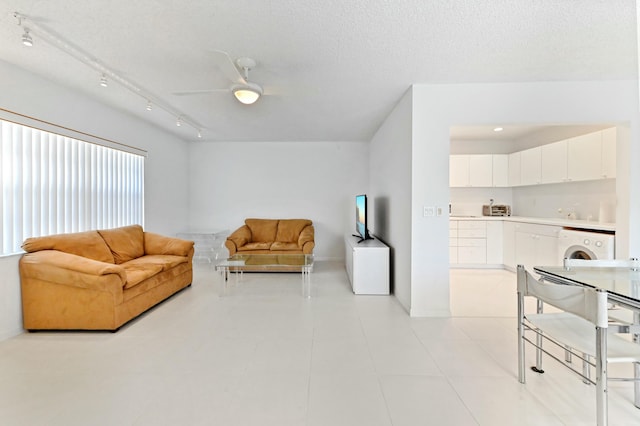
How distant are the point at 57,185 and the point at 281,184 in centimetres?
374

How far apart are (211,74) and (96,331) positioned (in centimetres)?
282

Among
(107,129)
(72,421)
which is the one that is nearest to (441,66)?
(72,421)

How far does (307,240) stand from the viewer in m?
5.28

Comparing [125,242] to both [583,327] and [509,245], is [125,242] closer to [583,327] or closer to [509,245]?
[583,327]

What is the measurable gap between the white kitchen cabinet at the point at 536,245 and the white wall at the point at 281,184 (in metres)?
2.98

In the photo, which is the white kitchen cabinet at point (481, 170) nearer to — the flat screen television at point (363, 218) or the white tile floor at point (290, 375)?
the flat screen television at point (363, 218)

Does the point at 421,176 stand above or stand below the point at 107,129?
below

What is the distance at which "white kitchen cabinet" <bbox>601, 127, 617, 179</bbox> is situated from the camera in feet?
12.2

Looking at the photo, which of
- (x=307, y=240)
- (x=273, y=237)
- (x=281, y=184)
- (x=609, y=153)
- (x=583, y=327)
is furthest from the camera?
(x=281, y=184)

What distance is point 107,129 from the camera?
3896 mm

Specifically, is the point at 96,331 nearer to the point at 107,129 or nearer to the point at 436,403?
the point at 107,129

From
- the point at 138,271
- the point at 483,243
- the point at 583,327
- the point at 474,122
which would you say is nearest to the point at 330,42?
the point at 474,122

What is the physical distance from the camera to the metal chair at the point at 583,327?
140 cm

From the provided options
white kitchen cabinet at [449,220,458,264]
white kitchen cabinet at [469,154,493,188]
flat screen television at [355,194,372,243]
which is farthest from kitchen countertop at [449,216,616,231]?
flat screen television at [355,194,372,243]
